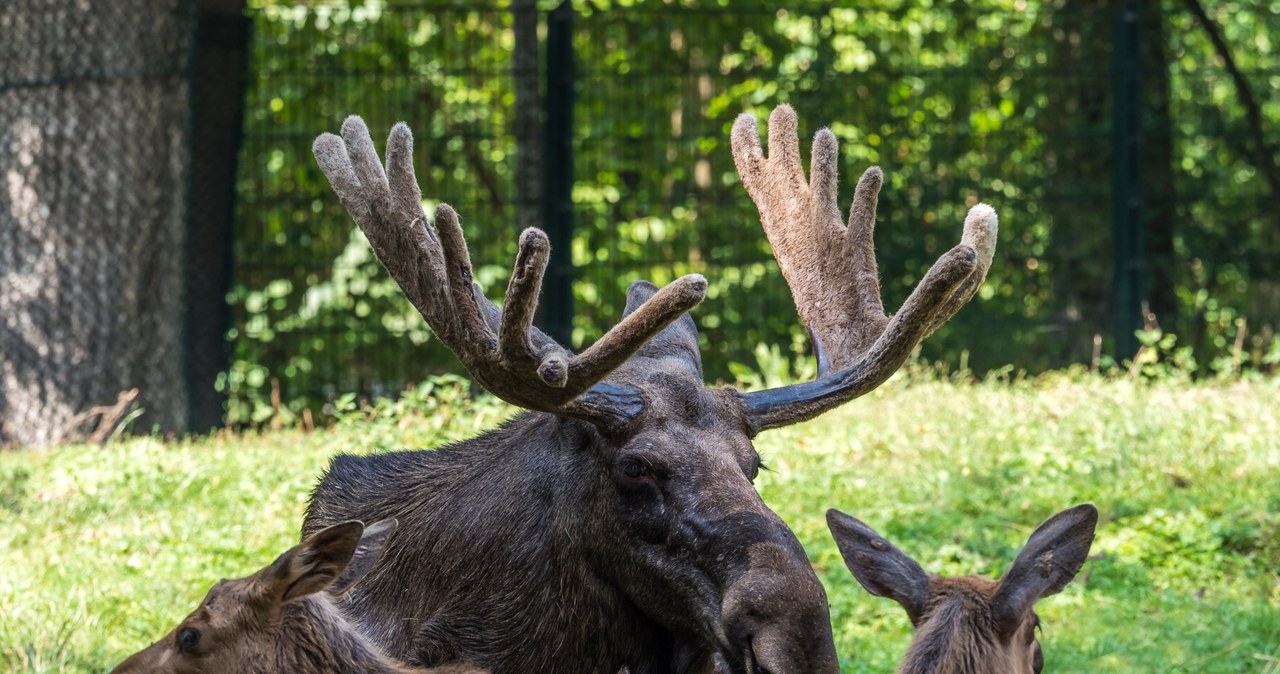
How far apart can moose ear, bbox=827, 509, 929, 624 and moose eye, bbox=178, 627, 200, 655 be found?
1828mm

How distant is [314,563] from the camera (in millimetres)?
4094

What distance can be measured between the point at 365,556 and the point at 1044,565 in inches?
71.5

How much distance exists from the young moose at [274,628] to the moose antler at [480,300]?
0.62m

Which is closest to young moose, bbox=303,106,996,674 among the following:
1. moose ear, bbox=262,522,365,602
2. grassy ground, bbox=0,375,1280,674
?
moose ear, bbox=262,522,365,602

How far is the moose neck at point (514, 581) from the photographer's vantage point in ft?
14.8

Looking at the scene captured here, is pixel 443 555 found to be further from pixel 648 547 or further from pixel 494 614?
pixel 648 547

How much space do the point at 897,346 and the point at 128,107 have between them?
782 centimetres

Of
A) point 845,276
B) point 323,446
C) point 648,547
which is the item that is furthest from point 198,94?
point 648,547

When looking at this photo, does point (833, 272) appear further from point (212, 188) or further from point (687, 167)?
point (687, 167)

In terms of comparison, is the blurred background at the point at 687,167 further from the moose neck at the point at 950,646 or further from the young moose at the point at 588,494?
the moose neck at the point at 950,646

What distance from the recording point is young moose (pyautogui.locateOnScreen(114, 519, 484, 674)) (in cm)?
408

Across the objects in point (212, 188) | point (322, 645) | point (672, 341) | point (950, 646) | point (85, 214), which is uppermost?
point (212, 188)

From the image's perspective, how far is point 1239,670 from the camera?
21.0 feet

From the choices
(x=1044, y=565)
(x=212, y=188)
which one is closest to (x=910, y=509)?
(x=1044, y=565)
